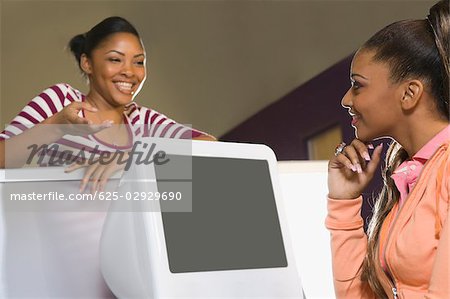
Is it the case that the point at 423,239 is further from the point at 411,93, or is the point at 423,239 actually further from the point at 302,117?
the point at 302,117

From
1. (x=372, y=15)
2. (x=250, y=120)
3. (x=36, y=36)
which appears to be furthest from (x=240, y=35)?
(x=36, y=36)

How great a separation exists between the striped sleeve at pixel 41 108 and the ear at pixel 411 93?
658 mm

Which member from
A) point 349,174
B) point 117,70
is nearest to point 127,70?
point 117,70

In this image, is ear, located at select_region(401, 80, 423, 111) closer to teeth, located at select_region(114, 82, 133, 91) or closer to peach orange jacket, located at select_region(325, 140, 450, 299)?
peach orange jacket, located at select_region(325, 140, 450, 299)

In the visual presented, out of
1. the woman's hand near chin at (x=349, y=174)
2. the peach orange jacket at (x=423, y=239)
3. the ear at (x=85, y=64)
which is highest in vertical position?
the ear at (x=85, y=64)

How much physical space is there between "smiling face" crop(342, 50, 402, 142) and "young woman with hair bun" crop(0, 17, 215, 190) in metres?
0.35

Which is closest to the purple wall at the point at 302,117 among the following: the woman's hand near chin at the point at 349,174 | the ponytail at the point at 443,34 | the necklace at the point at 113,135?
the necklace at the point at 113,135

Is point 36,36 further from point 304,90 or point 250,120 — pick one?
point 304,90

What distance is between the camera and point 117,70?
1493 millimetres

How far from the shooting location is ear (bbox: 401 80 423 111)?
0.89m

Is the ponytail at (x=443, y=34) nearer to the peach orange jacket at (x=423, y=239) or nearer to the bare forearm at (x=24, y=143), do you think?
the peach orange jacket at (x=423, y=239)

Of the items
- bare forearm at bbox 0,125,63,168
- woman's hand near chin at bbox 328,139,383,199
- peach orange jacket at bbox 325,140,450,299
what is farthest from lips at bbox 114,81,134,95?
peach orange jacket at bbox 325,140,450,299

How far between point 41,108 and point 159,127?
0.71 ft

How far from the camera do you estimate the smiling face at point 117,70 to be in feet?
4.89
